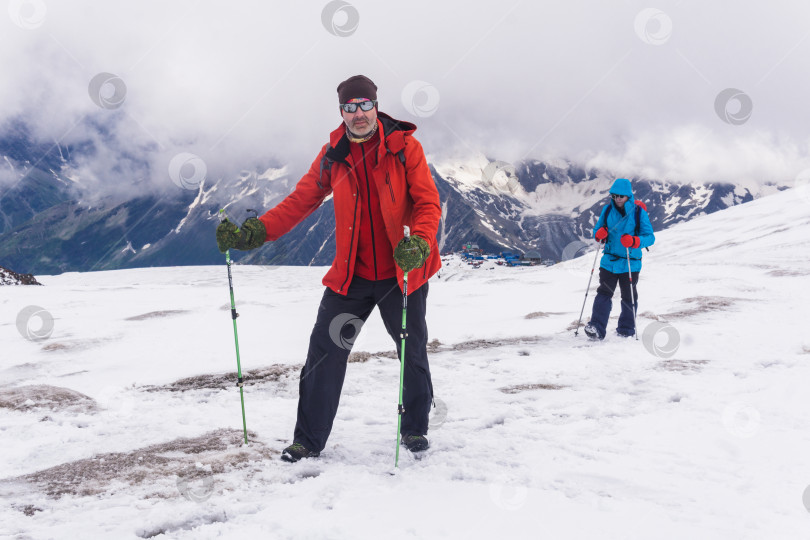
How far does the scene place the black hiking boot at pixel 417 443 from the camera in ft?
14.3

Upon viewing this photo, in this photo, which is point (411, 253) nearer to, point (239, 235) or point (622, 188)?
point (239, 235)

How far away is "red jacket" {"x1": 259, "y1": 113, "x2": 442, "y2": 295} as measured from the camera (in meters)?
4.30

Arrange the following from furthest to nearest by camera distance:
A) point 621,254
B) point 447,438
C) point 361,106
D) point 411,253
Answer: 1. point 621,254
2. point 447,438
3. point 361,106
4. point 411,253

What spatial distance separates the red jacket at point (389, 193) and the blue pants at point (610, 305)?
19.0 feet

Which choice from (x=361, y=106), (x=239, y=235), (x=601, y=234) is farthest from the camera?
(x=601, y=234)

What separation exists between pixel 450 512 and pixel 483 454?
109 cm

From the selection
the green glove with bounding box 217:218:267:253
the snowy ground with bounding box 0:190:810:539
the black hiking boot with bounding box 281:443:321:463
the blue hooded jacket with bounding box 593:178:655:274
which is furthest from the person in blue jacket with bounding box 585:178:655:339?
the green glove with bounding box 217:218:267:253

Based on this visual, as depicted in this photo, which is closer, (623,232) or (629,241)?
(629,241)

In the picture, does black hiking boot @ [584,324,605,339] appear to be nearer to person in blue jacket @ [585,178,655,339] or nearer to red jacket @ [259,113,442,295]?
person in blue jacket @ [585,178,655,339]

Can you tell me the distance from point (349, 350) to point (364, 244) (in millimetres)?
974

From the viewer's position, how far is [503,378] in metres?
7.05

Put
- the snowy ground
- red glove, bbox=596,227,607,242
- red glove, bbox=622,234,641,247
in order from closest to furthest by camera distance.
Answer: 1. the snowy ground
2. red glove, bbox=622,234,641,247
3. red glove, bbox=596,227,607,242

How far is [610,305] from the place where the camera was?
929 centimetres

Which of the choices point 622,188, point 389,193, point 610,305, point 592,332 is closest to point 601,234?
point 622,188
